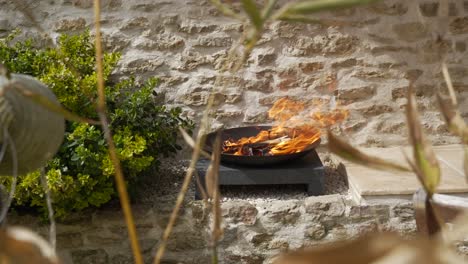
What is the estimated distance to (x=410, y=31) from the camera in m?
3.47

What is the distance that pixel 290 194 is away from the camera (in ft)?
9.77

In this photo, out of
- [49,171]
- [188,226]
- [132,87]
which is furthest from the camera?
[132,87]

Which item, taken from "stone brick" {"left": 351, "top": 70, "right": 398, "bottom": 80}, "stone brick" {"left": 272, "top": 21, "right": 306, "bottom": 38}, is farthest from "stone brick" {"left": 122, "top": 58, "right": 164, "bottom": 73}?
"stone brick" {"left": 351, "top": 70, "right": 398, "bottom": 80}

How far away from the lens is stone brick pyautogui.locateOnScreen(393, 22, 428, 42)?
3459mm

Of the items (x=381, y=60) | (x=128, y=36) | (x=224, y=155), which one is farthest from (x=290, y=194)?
(x=128, y=36)

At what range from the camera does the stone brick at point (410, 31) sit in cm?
346

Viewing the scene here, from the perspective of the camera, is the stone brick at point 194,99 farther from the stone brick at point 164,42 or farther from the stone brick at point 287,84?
the stone brick at point 287,84

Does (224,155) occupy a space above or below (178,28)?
below

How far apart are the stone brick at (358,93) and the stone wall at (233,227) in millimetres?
872

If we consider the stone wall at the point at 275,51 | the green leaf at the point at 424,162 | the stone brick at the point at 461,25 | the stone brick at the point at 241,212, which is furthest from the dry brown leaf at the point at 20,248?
the stone brick at the point at 461,25

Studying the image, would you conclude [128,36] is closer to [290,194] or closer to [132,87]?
[132,87]

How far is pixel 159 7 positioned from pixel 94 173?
125 centimetres

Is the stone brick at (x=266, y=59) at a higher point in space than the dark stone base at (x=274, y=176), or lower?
higher

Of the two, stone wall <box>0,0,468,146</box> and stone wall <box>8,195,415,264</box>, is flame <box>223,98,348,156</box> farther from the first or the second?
stone wall <box>8,195,415,264</box>
